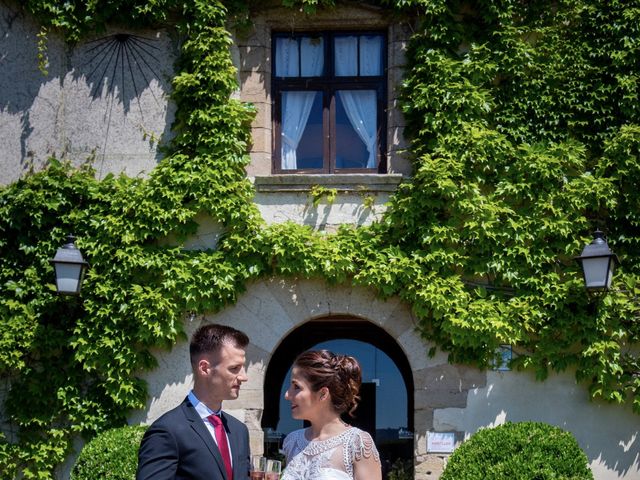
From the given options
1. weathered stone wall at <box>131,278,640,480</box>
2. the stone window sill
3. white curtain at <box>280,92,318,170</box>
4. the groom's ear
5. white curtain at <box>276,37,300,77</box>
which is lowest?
weathered stone wall at <box>131,278,640,480</box>

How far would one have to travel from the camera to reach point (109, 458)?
7.80 meters

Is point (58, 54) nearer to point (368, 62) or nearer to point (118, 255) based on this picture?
point (118, 255)

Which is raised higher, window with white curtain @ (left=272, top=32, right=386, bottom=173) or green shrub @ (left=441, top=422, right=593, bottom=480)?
window with white curtain @ (left=272, top=32, right=386, bottom=173)

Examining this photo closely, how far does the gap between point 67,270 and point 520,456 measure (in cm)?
430

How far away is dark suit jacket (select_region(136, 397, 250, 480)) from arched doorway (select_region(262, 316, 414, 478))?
19.3 feet

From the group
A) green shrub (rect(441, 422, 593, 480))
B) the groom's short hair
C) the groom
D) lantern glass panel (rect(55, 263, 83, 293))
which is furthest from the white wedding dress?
lantern glass panel (rect(55, 263, 83, 293))

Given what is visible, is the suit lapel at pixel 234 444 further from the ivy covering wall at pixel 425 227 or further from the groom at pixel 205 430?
the ivy covering wall at pixel 425 227

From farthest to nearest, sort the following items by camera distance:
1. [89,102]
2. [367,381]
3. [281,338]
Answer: [367,381] < [89,102] < [281,338]

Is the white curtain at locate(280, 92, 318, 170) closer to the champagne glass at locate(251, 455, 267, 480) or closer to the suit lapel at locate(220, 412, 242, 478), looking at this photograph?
the suit lapel at locate(220, 412, 242, 478)

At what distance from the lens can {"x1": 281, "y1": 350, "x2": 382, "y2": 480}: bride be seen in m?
4.55

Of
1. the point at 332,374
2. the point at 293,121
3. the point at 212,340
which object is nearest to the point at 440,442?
the point at 293,121

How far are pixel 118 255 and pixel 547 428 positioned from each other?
4171 mm

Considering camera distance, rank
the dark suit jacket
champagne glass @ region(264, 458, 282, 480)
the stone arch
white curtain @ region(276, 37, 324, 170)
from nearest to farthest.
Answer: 1. the dark suit jacket
2. champagne glass @ region(264, 458, 282, 480)
3. the stone arch
4. white curtain @ region(276, 37, 324, 170)

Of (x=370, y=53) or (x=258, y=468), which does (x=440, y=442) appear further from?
(x=258, y=468)
